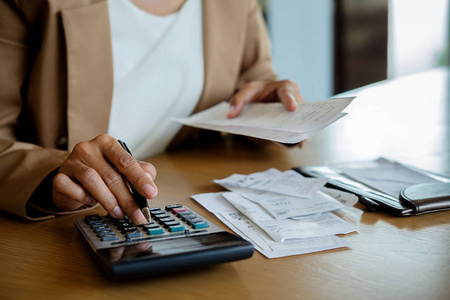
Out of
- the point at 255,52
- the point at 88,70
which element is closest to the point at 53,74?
the point at 88,70

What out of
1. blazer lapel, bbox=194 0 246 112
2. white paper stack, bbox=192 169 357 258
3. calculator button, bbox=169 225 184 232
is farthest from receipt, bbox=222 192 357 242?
blazer lapel, bbox=194 0 246 112

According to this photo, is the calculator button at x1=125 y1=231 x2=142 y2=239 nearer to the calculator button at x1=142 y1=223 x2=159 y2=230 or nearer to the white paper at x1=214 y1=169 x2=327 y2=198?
the calculator button at x1=142 y1=223 x2=159 y2=230

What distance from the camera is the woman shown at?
663 millimetres

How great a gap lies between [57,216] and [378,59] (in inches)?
173

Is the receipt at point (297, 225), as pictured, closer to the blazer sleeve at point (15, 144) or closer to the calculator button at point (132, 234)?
the calculator button at point (132, 234)

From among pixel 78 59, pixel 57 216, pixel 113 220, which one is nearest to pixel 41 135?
pixel 78 59

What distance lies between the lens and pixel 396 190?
738 millimetres

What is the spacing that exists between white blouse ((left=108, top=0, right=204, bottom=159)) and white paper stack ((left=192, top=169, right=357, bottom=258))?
378mm

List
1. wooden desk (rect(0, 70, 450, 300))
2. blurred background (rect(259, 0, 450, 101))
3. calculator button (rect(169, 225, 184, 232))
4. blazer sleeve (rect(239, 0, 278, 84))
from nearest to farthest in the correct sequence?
wooden desk (rect(0, 70, 450, 300))
calculator button (rect(169, 225, 184, 232))
blazer sleeve (rect(239, 0, 278, 84))
blurred background (rect(259, 0, 450, 101))

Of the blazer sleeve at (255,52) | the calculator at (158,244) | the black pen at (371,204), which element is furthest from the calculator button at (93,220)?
the blazer sleeve at (255,52)

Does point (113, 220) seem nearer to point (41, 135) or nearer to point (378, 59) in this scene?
point (41, 135)

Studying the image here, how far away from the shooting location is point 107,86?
96cm

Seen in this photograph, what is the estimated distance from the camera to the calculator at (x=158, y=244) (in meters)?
0.45

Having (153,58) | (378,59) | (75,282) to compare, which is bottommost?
(378,59)
